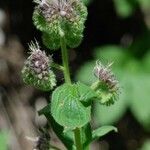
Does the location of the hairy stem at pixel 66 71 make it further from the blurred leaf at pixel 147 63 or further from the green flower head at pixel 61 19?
the blurred leaf at pixel 147 63

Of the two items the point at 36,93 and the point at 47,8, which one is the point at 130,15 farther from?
the point at 47,8

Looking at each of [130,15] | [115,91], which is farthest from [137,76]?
[115,91]

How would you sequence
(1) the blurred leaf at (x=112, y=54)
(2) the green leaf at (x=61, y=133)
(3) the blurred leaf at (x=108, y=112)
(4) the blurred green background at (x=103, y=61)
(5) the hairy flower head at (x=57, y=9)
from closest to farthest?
1. (5) the hairy flower head at (x=57, y=9)
2. (2) the green leaf at (x=61, y=133)
3. (3) the blurred leaf at (x=108, y=112)
4. (4) the blurred green background at (x=103, y=61)
5. (1) the blurred leaf at (x=112, y=54)

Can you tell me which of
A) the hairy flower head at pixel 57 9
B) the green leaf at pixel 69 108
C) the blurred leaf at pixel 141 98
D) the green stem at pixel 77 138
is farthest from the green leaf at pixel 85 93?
the blurred leaf at pixel 141 98

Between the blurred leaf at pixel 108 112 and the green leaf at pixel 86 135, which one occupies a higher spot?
the green leaf at pixel 86 135

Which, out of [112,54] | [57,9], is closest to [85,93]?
[57,9]

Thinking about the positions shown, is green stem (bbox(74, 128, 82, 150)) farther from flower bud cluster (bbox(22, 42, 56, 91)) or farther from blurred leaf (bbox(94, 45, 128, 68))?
blurred leaf (bbox(94, 45, 128, 68))

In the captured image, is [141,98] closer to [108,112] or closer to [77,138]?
[108,112]
